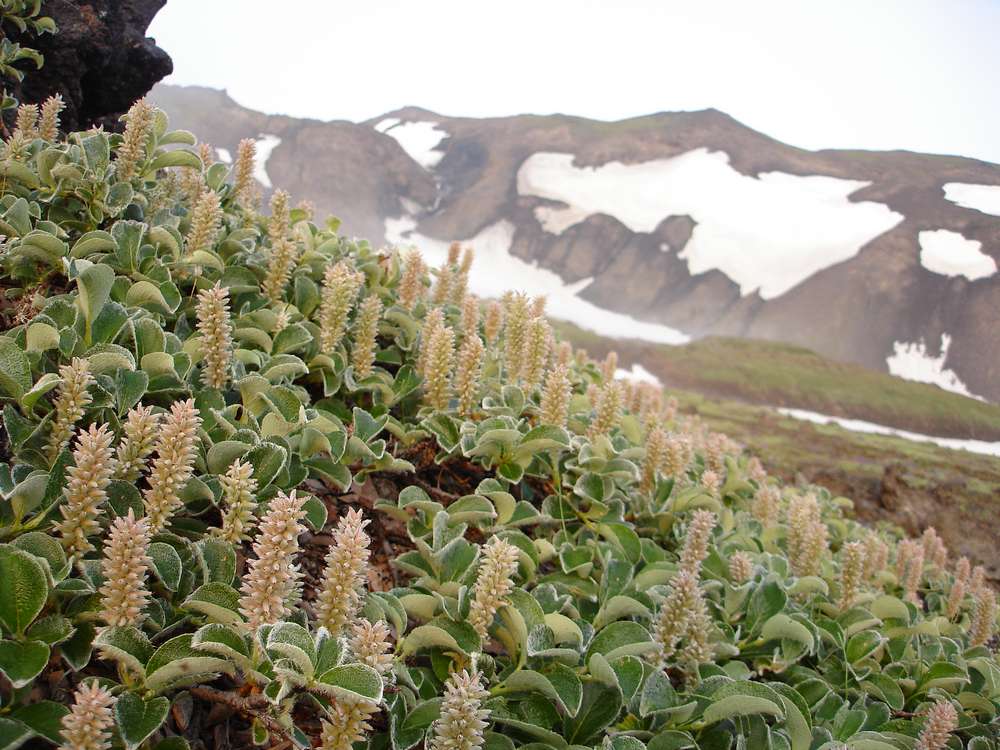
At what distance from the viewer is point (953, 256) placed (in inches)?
271

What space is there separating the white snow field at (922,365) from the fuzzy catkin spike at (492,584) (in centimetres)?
712

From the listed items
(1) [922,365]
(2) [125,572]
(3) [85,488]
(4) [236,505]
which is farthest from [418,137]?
(2) [125,572]

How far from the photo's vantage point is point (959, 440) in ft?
19.7

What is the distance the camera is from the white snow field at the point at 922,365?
6918 millimetres

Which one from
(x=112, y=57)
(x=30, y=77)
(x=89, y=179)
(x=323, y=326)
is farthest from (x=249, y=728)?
(x=112, y=57)

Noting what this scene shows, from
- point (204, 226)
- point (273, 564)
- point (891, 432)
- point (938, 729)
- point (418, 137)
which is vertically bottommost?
point (938, 729)

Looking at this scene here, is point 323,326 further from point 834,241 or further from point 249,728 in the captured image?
point 834,241

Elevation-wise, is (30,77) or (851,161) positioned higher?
(851,161)

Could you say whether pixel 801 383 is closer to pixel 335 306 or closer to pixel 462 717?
pixel 335 306

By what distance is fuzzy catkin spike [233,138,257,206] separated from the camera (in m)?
2.31

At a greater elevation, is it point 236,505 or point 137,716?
point 236,505

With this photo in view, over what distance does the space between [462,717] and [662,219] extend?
16.5 metres

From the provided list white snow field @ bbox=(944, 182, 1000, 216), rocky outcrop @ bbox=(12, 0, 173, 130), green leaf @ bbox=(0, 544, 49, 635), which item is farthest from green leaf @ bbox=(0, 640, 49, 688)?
white snow field @ bbox=(944, 182, 1000, 216)

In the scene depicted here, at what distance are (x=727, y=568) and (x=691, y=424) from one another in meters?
2.22
